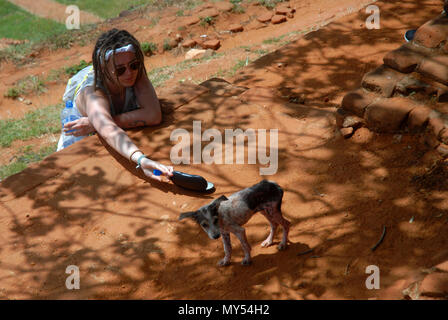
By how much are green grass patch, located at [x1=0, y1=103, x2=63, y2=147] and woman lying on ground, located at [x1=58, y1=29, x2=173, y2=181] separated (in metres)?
3.52

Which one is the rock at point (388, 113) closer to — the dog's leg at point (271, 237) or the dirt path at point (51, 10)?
the dog's leg at point (271, 237)

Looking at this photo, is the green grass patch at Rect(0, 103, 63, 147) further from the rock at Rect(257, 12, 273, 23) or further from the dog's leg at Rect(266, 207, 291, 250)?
the dog's leg at Rect(266, 207, 291, 250)

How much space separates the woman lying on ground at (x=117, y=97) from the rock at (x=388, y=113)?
74.0 inches

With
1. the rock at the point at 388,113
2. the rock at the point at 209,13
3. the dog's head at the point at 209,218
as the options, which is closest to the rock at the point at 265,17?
the rock at the point at 209,13

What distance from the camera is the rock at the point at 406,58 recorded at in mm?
3998

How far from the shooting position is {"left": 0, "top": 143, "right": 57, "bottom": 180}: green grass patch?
254 inches

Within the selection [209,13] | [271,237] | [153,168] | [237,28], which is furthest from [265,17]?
[271,237]

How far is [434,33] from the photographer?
4.02 meters

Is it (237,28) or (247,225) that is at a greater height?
(247,225)

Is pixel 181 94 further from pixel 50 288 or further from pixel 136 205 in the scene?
pixel 50 288

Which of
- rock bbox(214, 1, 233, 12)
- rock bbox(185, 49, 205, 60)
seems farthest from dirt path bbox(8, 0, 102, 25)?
rock bbox(185, 49, 205, 60)

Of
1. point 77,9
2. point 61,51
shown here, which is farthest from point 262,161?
point 77,9

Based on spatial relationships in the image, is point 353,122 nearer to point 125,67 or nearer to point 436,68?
point 436,68

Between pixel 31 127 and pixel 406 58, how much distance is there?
6542 mm
